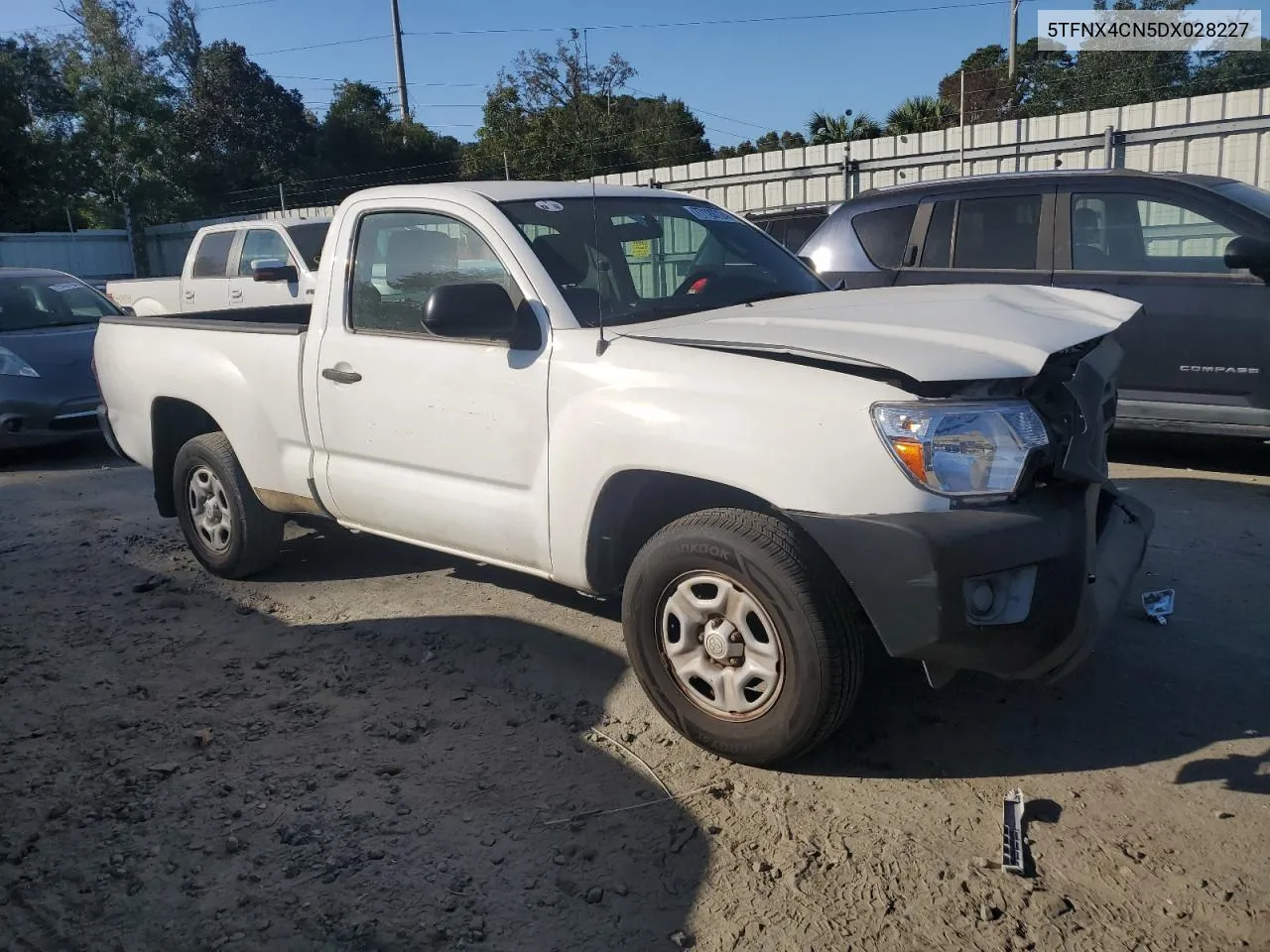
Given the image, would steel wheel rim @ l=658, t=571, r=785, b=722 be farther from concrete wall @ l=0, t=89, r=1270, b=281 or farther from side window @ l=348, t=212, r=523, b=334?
concrete wall @ l=0, t=89, r=1270, b=281

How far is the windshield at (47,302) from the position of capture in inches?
378

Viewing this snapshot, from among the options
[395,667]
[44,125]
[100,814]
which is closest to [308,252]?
[395,667]

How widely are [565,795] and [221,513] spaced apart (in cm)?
296

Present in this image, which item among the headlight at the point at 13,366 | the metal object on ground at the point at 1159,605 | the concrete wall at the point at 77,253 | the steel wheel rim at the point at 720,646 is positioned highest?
the concrete wall at the point at 77,253

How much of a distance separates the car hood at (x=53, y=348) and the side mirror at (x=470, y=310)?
6.35 m

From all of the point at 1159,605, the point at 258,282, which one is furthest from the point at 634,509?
the point at 258,282

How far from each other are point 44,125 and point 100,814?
4689cm

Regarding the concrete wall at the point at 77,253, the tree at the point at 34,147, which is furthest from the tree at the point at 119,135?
the concrete wall at the point at 77,253

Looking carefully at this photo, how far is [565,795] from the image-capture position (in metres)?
3.26

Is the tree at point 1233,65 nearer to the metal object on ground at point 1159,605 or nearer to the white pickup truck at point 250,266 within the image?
the white pickup truck at point 250,266

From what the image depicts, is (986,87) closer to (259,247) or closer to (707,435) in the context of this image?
(259,247)

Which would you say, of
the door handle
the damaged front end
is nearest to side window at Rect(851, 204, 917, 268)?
the door handle

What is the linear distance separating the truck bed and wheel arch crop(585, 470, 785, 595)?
75.5 inches

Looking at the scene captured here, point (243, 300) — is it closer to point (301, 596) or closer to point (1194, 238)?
point (301, 596)
